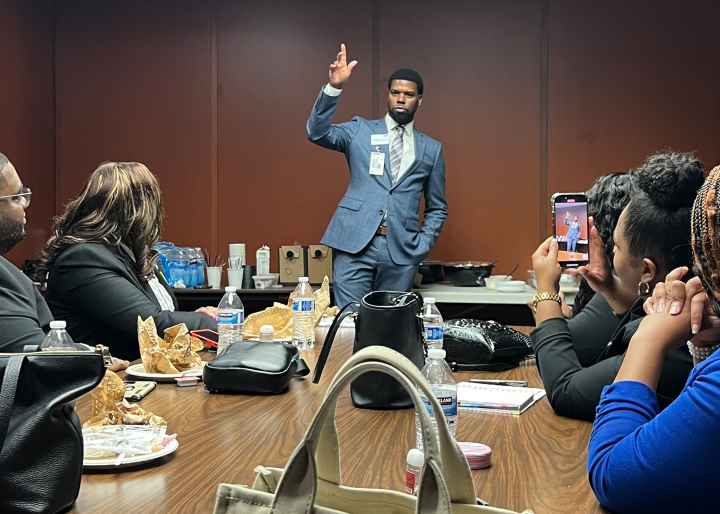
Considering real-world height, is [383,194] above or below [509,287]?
above

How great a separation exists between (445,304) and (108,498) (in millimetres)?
4056

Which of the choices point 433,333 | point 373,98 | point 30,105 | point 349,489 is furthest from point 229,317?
point 30,105

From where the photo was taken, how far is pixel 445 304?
5.09 m

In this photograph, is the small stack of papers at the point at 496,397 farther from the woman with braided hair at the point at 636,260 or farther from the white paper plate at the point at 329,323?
Result: the white paper plate at the point at 329,323

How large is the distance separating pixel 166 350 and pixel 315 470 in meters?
1.29

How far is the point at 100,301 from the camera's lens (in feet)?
8.36

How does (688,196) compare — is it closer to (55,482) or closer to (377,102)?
(55,482)

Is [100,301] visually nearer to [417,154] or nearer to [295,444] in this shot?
[295,444]

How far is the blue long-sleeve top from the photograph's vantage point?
962 mm

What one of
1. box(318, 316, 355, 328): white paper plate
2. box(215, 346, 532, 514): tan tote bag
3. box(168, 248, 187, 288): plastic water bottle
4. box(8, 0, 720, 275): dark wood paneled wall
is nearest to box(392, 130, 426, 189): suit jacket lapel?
box(8, 0, 720, 275): dark wood paneled wall

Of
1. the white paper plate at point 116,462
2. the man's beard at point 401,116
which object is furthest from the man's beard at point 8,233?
the man's beard at point 401,116

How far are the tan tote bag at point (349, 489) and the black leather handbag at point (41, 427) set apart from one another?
0.86 feet

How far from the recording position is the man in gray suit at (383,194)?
5055 mm

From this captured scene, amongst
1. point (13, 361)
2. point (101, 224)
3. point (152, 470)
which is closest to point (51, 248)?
point (101, 224)
